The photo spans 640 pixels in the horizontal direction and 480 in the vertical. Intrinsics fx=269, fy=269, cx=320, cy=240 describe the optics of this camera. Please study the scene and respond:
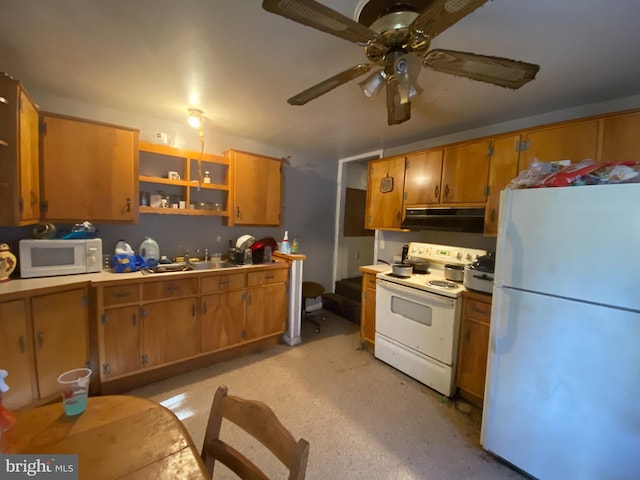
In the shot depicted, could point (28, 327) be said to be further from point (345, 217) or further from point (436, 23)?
point (345, 217)

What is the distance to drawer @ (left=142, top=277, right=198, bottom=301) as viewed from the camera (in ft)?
7.34

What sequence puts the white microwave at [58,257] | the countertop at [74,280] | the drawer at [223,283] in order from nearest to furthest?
1. the countertop at [74,280]
2. the white microwave at [58,257]
3. the drawer at [223,283]

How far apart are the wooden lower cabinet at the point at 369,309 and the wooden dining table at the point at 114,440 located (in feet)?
7.43

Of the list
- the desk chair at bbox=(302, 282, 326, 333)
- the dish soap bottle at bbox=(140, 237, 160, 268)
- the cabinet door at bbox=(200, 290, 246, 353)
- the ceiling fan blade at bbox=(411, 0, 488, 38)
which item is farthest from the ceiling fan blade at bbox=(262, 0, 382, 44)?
Answer: the desk chair at bbox=(302, 282, 326, 333)

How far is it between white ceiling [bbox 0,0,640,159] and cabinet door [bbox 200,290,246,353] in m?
1.77

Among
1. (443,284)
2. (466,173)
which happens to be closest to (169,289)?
(443,284)

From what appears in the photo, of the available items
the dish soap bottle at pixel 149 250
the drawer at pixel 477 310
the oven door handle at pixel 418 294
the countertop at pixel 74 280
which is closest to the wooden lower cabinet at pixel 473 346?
the drawer at pixel 477 310

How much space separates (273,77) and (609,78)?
220cm

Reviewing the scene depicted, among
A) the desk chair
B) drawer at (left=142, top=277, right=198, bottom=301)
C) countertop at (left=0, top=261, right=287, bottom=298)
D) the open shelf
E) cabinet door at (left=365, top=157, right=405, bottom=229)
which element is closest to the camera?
countertop at (left=0, top=261, right=287, bottom=298)

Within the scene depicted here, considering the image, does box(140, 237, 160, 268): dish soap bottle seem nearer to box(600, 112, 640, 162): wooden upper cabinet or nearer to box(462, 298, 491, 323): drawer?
box(462, 298, 491, 323): drawer

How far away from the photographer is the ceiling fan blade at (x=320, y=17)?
870mm

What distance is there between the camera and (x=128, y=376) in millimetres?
2207

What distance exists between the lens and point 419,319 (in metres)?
2.40

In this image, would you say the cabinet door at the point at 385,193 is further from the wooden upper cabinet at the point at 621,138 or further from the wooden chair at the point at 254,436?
the wooden chair at the point at 254,436
